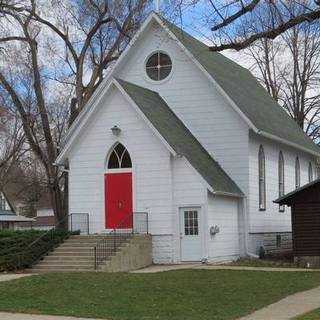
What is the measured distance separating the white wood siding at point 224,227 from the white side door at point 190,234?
16.1 inches

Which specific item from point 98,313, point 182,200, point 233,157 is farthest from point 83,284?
point 233,157

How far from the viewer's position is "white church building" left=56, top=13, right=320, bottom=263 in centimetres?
2595

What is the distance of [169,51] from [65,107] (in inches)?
947

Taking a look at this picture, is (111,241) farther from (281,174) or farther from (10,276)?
(281,174)

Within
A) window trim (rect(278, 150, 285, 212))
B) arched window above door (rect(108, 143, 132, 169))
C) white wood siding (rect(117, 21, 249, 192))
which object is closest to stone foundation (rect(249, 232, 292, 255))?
window trim (rect(278, 150, 285, 212))

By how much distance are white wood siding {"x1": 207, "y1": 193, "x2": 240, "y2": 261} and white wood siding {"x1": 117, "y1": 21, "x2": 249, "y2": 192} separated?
51.4 inches

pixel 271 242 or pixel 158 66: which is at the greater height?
pixel 158 66

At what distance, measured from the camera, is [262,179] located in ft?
102

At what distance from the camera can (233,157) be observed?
2877 cm

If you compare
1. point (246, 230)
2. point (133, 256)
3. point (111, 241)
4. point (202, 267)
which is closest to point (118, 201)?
point (111, 241)

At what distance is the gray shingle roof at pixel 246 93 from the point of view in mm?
29109

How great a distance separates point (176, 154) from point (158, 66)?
615cm

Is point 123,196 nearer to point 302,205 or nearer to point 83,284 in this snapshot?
point 302,205

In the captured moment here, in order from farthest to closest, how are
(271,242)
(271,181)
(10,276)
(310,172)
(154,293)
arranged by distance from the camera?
(310,172) < (271,181) < (271,242) < (10,276) < (154,293)
